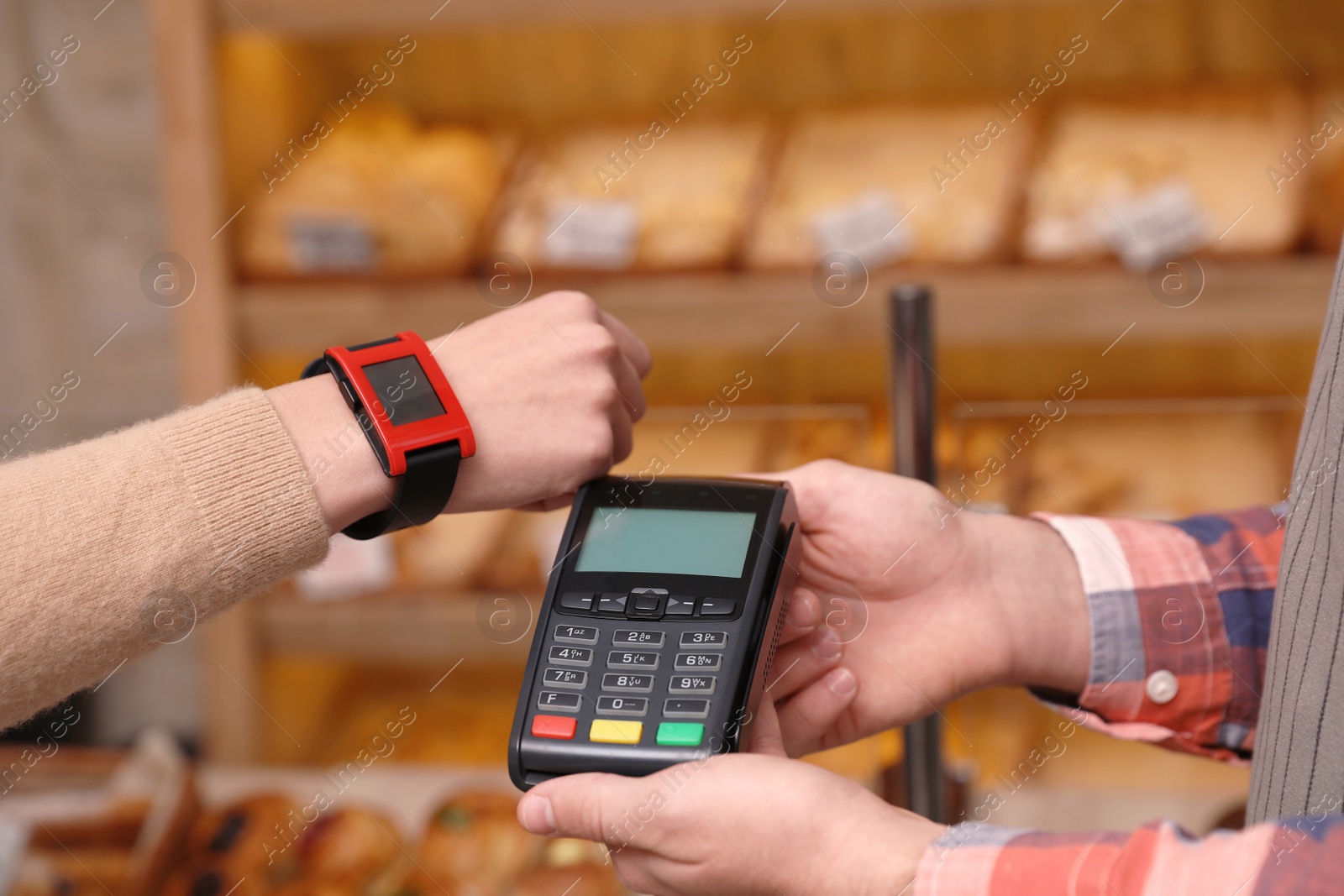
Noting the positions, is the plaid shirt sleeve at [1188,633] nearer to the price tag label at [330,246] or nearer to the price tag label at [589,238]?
the price tag label at [589,238]

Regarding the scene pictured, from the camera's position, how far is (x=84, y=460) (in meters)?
0.71

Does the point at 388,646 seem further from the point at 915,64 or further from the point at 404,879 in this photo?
the point at 915,64

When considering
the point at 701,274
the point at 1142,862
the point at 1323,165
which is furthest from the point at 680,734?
the point at 1323,165

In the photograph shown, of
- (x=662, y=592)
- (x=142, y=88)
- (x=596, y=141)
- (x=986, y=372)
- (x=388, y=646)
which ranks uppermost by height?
(x=142, y=88)

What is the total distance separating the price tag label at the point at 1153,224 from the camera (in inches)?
55.6

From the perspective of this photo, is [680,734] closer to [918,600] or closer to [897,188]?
[918,600]

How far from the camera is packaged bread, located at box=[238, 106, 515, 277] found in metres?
1.59

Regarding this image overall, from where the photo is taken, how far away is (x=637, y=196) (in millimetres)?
1627

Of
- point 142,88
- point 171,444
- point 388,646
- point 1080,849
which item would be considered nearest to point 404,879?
point 388,646

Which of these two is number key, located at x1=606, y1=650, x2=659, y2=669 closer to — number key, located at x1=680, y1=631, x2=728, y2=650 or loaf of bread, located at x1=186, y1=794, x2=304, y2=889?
number key, located at x1=680, y1=631, x2=728, y2=650

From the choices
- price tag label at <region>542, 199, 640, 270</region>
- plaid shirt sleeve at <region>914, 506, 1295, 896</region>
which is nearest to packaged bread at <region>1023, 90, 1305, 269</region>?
price tag label at <region>542, 199, 640, 270</region>

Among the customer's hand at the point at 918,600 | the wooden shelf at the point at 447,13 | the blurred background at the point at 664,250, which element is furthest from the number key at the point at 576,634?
the wooden shelf at the point at 447,13

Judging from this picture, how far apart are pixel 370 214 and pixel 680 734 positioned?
1.22 metres

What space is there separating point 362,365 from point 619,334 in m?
0.21
